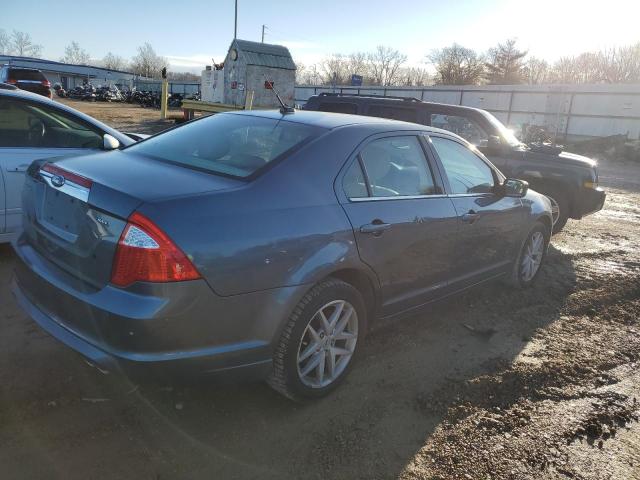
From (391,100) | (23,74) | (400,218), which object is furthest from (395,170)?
(23,74)

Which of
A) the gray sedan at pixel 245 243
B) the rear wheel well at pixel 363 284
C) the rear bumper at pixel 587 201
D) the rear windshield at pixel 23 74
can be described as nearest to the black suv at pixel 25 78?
the rear windshield at pixel 23 74

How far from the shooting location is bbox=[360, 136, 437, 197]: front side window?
3352 millimetres

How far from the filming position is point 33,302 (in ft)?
9.31

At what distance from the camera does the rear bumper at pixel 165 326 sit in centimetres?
232

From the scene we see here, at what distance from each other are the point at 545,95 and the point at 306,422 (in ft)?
104

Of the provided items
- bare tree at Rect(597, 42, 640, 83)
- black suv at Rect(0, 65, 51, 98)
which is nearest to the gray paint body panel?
black suv at Rect(0, 65, 51, 98)

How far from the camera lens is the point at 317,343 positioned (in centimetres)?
301

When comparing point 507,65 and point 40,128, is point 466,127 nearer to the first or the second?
point 40,128

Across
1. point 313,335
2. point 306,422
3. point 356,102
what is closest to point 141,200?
point 313,335

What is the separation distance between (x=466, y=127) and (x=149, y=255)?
243 inches

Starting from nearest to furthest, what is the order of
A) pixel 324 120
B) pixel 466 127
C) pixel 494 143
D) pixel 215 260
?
pixel 215 260 < pixel 324 120 < pixel 494 143 < pixel 466 127

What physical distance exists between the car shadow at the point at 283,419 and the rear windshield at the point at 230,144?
1249 mm

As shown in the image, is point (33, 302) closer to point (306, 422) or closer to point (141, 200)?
point (141, 200)

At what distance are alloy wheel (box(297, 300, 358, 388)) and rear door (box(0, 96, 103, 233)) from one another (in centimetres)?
299
